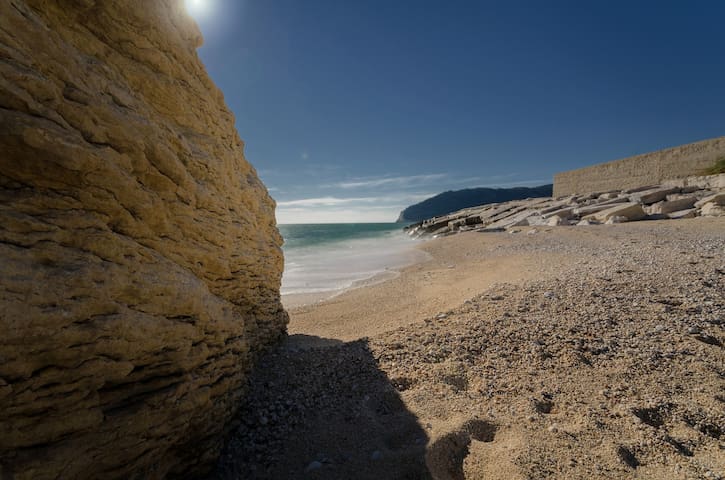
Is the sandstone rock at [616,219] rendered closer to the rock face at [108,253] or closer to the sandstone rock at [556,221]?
the sandstone rock at [556,221]

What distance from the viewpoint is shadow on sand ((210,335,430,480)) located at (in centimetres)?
273

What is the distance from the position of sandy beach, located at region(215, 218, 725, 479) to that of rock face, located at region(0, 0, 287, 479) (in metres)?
0.95

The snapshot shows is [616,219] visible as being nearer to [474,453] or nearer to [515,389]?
[515,389]

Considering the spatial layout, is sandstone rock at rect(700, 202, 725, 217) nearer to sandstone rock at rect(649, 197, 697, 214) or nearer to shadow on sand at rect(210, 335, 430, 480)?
sandstone rock at rect(649, 197, 697, 214)

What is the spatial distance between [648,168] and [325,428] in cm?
3706

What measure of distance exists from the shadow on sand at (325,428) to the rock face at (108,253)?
0.37 m

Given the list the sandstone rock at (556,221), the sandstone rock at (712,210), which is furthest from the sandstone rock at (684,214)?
the sandstone rock at (556,221)

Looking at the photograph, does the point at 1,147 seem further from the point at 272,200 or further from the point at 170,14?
the point at 272,200

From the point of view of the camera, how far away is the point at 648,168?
27.2 m

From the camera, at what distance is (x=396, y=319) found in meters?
6.36

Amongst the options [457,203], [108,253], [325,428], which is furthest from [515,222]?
[457,203]

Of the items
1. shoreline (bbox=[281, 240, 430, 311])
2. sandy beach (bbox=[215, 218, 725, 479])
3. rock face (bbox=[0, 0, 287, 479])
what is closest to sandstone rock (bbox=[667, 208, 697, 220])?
sandy beach (bbox=[215, 218, 725, 479])

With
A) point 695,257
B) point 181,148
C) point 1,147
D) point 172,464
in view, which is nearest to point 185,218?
point 181,148

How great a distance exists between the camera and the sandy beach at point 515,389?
2557 millimetres
